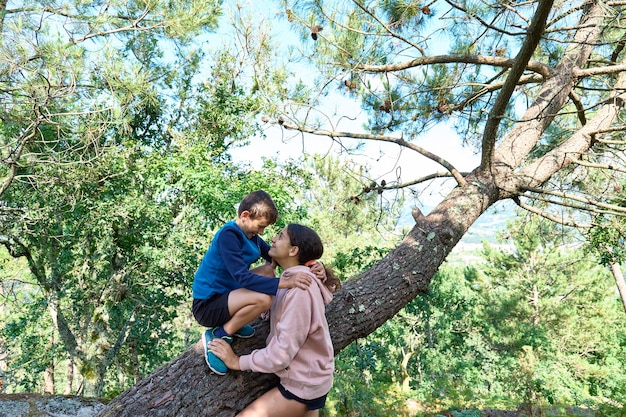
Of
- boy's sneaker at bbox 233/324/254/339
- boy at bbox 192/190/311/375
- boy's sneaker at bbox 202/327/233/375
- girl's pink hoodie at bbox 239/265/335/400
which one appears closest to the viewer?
girl's pink hoodie at bbox 239/265/335/400

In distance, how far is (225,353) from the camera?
5.81 feet

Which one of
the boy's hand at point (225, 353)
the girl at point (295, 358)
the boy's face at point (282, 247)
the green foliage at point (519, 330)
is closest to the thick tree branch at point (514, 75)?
the boy's face at point (282, 247)

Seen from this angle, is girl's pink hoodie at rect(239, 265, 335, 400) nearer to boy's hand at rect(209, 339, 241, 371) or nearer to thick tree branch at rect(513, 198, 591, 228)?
boy's hand at rect(209, 339, 241, 371)

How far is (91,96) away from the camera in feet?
15.9

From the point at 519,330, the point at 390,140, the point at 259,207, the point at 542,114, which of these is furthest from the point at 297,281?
the point at 519,330

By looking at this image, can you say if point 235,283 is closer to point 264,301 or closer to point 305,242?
point 264,301

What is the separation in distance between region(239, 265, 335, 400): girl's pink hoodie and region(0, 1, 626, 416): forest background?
2.33 feet

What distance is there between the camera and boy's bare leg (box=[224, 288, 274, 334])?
5.56ft

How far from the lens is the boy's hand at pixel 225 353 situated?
176 centimetres

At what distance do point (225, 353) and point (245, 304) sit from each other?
267 mm

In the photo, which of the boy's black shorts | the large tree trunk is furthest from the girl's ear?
the large tree trunk

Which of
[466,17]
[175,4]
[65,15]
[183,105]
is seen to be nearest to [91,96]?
[65,15]

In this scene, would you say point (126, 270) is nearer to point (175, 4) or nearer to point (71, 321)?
point (71, 321)

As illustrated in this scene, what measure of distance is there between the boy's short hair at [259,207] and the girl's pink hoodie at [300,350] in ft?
1.29
